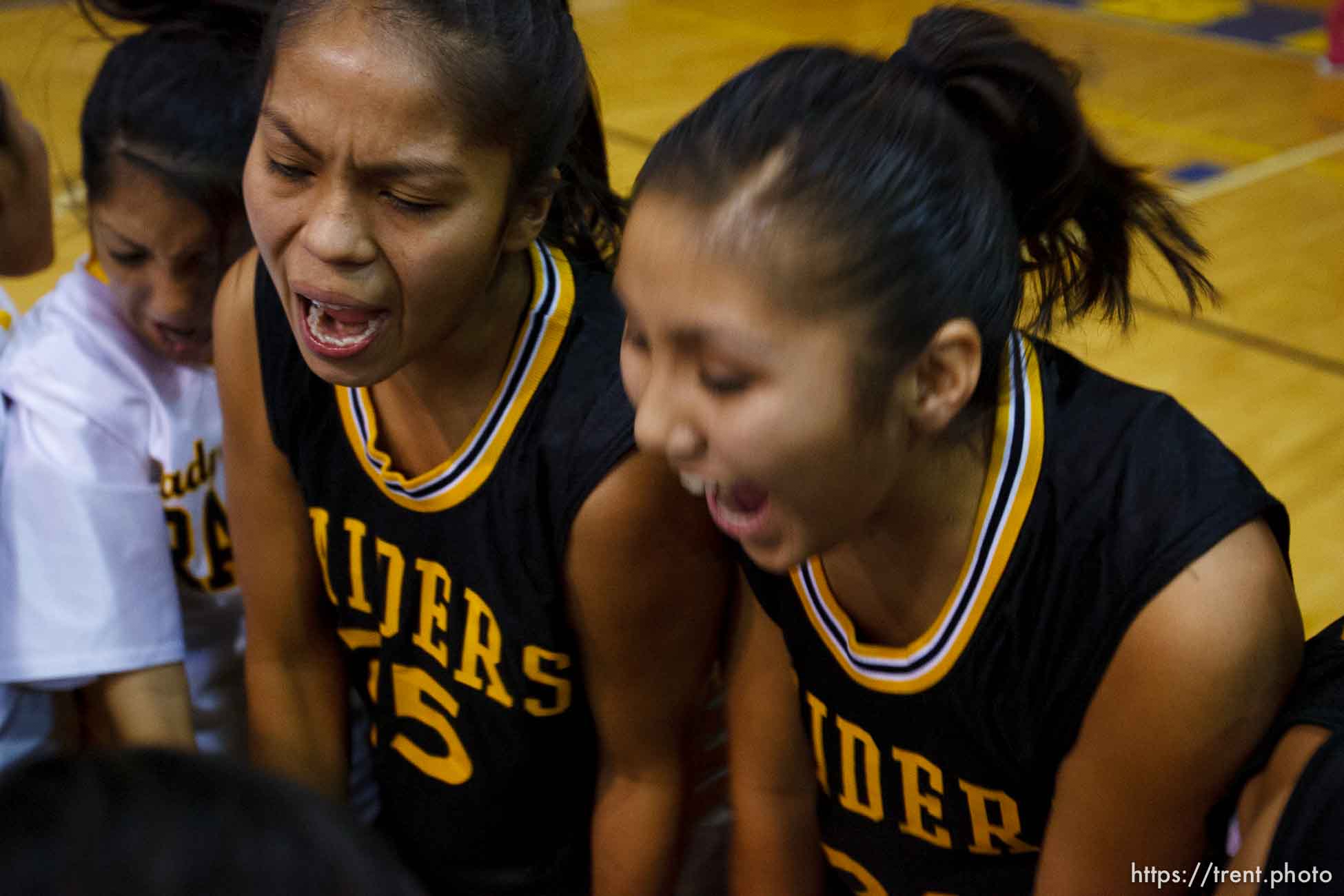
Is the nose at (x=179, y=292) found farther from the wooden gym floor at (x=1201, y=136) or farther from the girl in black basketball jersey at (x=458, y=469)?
the wooden gym floor at (x=1201, y=136)

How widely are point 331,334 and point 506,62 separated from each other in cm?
21

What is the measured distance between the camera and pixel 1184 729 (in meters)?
0.74

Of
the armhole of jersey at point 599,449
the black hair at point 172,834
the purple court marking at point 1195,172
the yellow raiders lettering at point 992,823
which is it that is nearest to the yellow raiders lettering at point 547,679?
the armhole of jersey at point 599,449

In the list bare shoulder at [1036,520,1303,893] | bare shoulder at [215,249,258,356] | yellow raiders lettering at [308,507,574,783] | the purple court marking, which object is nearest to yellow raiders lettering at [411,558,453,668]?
yellow raiders lettering at [308,507,574,783]

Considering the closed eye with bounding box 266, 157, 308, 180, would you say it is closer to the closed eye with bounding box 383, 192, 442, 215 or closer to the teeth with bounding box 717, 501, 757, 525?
the closed eye with bounding box 383, 192, 442, 215

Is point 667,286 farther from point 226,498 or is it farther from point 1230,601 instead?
point 226,498

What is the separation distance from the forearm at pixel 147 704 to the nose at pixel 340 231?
48 cm

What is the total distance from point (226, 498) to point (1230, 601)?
31.5 inches

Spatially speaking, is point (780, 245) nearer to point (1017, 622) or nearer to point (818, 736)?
point (1017, 622)

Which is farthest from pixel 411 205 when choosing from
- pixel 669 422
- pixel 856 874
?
pixel 856 874

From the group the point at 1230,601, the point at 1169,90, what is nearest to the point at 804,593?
the point at 1230,601

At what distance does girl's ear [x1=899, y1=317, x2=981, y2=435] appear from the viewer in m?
0.71

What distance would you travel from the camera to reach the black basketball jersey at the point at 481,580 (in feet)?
3.13

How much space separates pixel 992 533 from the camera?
80 cm
